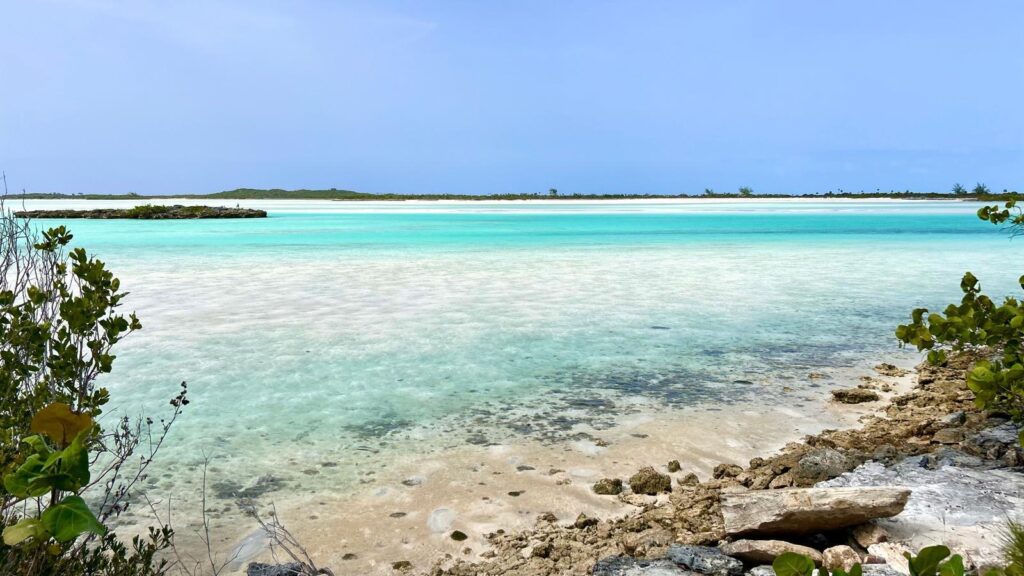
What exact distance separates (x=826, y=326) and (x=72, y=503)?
912 cm

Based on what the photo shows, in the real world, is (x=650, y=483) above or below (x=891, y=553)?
below

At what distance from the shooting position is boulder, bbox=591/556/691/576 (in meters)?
2.69

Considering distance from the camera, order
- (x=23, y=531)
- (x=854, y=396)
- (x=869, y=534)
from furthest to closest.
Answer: (x=854, y=396) < (x=869, y=534) < (x=23, y=531)

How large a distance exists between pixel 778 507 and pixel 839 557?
0.98ft

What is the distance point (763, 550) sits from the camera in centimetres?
276

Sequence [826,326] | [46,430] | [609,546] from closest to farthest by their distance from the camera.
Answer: [46,430] → [609,546] → [826,326]

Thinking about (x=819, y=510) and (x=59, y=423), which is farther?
(x=819, y=510)

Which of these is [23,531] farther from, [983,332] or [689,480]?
[983,332]

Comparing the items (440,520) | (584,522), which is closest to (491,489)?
(440,520)

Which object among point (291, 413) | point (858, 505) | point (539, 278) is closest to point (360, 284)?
point (539, 278)

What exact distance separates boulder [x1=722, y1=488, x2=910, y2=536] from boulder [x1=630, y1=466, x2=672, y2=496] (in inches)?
37.9

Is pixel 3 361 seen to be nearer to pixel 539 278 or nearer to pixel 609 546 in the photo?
pixel 609 546

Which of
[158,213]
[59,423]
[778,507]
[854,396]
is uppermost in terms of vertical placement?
[158,213]

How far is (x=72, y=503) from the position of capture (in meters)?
1.21
